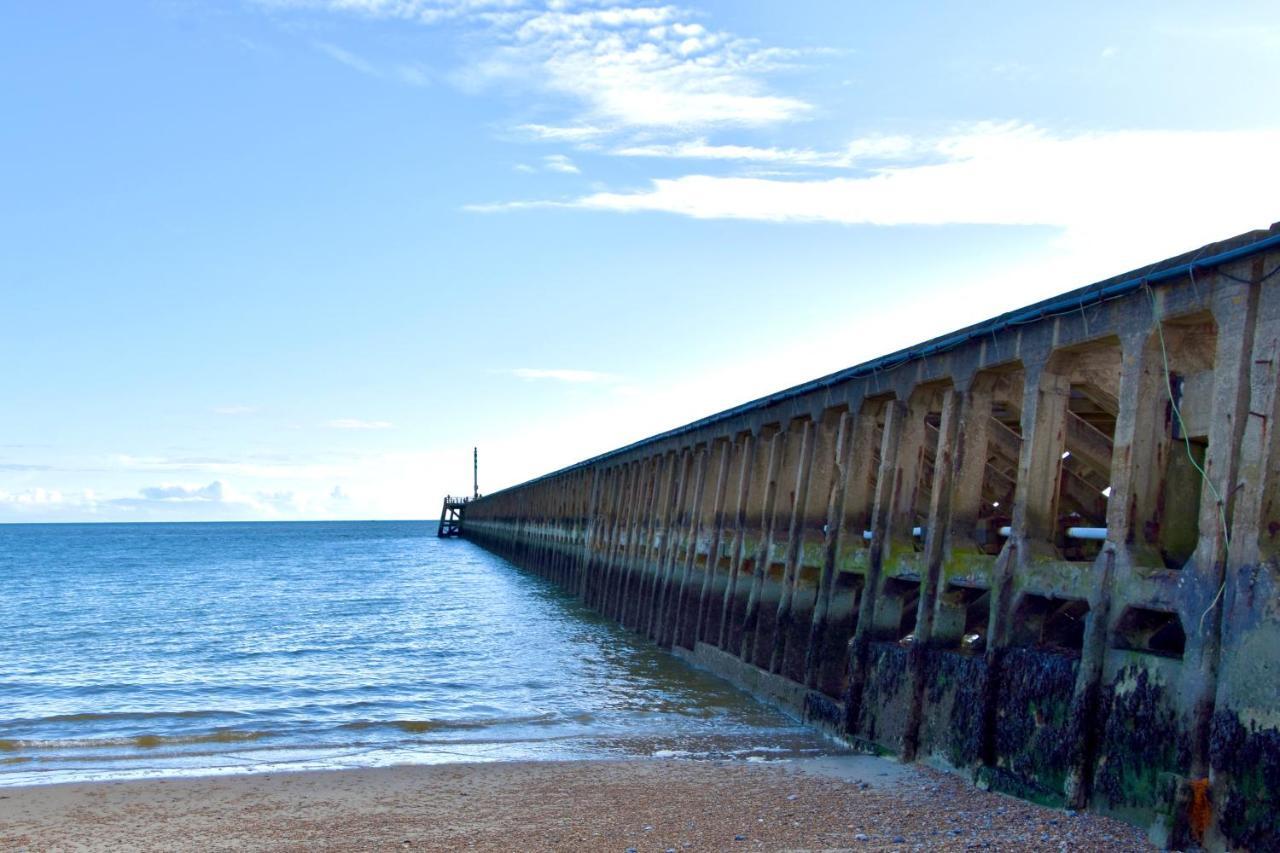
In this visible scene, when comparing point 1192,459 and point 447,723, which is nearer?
point 1192,459

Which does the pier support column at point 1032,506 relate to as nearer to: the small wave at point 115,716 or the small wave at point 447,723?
the small wave at point 447,723

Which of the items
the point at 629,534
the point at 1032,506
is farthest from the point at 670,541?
the point at 1032,506

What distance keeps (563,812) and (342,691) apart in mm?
10492

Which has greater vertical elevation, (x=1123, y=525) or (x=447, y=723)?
(x=1123, y=525)

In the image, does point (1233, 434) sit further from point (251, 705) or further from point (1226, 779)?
point (251, 705)

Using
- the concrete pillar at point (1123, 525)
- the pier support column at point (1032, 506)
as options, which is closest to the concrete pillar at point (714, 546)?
the pier support column at point (1032, 506)

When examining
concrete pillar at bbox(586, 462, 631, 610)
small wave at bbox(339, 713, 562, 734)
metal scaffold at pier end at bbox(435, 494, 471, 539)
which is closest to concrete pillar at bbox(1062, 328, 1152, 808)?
small wave at bbox(339, 713, 562, 734)

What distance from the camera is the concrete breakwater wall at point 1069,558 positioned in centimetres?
687

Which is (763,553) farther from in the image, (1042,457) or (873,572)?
(1042,457)

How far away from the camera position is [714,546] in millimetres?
19656

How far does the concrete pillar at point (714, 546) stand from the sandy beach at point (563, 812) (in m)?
7.57

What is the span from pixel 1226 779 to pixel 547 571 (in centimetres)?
4336

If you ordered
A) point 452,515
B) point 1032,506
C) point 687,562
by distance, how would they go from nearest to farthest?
point 1032,506 < point 687,562 < point 452,515

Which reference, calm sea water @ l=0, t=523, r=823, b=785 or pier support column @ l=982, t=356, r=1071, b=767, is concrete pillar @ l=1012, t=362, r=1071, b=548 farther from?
calm sea water @ l=0, t=523, r=823, b=785
